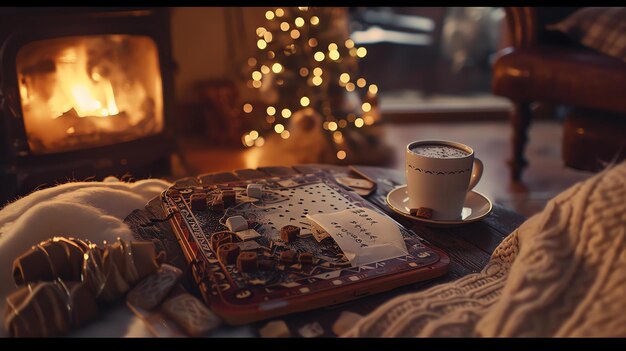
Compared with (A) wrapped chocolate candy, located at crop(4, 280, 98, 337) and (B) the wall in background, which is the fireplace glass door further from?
(A) wrapped chocolate candy, located at crop(4, 280, 98, 337)

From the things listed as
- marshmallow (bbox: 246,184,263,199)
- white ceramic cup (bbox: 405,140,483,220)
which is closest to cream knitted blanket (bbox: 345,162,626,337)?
white ceramic cup (bbox: 405,140,483,220)

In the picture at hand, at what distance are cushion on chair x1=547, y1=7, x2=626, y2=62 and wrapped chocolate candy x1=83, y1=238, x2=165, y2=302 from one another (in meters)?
1.64

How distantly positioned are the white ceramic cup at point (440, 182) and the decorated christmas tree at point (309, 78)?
53.6 inches

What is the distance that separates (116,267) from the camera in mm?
695

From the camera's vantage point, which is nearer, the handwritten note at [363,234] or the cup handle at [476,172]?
the handwritten note at [363,234]

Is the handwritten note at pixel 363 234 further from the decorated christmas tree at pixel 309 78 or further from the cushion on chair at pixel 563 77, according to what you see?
the decorated christmas tree at pixel 309 78

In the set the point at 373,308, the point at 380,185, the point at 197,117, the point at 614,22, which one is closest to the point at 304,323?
the point at 373,308

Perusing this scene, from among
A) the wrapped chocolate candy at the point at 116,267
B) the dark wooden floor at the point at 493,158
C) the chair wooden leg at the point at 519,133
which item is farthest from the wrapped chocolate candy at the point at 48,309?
the chair wooden leg at the point at 519,133

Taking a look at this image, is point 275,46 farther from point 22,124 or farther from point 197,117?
point 22,124

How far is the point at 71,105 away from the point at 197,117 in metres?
0.90

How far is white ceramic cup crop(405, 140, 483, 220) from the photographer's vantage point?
3.00 ft

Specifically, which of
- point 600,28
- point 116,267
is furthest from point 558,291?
point 600,28

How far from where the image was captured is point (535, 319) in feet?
1.99

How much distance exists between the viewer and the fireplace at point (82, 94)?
1657 mm
